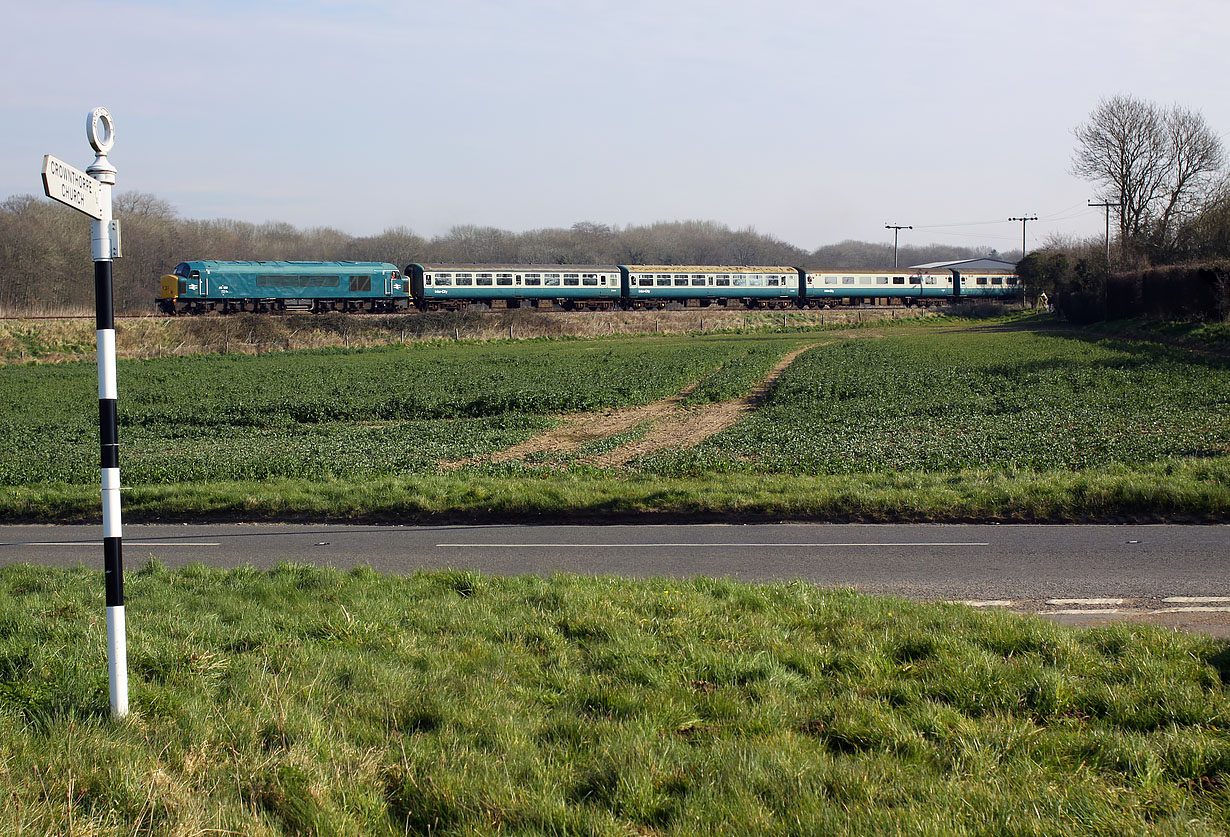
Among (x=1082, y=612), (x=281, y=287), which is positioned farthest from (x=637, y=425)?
(x=281, y=287)

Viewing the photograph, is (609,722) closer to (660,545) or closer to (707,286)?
(660,545)

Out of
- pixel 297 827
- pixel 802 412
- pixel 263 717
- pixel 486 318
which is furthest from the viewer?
pixel 486 318

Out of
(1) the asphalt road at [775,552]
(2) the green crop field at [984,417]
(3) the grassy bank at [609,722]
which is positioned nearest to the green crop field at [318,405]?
(1) the asphalt road at [775,552]

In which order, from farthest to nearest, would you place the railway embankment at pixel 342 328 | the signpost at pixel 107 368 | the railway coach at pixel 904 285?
the railway coach at pixel 904 285 → the railway embankment at pixel 342 328 → the signpost at pixel 107 368

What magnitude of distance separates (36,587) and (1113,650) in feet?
29.0

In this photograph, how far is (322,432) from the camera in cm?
2461

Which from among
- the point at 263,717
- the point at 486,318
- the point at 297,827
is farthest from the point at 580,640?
the point at 486,318

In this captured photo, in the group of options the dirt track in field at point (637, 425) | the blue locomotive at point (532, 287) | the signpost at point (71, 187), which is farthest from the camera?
the blue locomotive at point (532, 287)

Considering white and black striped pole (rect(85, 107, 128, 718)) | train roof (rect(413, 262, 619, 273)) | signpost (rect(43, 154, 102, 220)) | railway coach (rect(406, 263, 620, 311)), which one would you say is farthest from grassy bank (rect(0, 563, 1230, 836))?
train roof (rect(413, 262, 619, 273))

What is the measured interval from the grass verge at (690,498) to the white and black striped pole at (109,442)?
8.98 meters

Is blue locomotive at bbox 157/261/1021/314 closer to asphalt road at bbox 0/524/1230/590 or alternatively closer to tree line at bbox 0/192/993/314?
tree line at bbox 0/192/993/314

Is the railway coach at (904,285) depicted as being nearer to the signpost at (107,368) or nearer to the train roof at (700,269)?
the train roof at (700,269)

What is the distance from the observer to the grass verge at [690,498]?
12.4 metres

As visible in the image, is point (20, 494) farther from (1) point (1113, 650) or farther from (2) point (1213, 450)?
(2) point (1213, 450)
